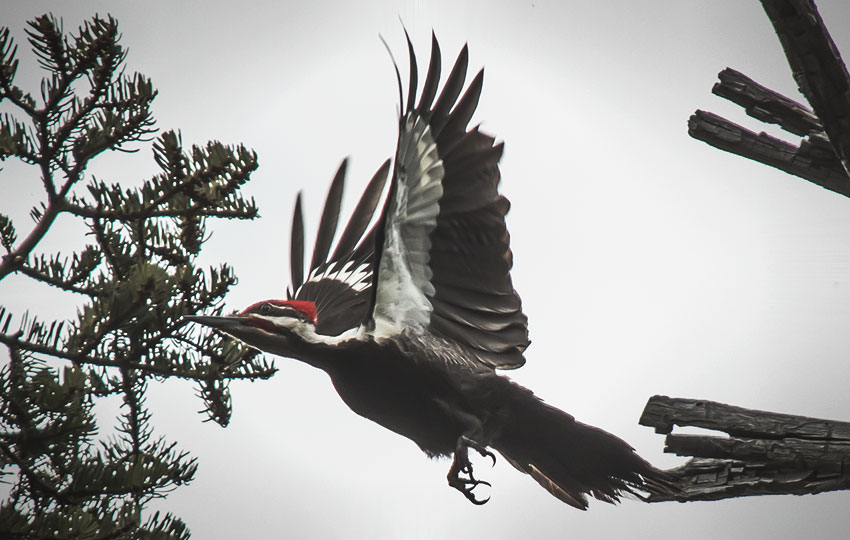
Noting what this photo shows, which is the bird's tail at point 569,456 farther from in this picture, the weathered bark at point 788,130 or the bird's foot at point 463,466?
the weathered bark at point 788,130

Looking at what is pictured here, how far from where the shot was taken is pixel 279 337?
86 cm

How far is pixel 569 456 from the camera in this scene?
0.96 meters

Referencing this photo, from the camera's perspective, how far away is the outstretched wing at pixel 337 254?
4.17 ft

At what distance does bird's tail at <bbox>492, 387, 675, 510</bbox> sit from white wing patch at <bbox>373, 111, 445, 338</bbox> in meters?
0.18

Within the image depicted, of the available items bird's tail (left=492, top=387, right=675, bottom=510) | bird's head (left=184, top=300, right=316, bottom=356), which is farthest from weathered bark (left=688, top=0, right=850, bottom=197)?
bird's head (left=184, top=300, right=316, bottom=356)

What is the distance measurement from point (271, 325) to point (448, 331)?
221 mm

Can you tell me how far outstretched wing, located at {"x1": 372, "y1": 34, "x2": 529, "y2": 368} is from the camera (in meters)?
0.91

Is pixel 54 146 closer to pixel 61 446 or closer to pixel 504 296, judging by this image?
pixel 61 446

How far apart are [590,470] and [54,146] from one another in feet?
2.43

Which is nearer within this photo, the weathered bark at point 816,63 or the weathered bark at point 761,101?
the weathered bark at point 816,63

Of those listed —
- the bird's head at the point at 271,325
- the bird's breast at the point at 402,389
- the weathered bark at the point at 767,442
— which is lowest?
the weathered bark at the point at 767,442

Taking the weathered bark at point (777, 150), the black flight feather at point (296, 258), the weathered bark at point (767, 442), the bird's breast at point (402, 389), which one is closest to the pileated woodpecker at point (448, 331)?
the bird's breast at point (402, 389)

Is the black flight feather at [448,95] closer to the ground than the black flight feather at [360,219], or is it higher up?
closer to the ground

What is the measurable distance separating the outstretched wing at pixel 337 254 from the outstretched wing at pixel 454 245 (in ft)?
1.05
